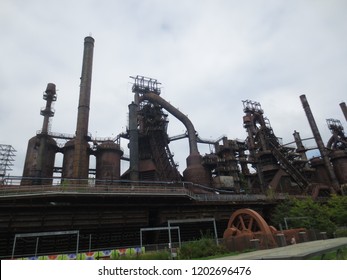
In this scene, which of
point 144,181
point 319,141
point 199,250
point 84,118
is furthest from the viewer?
point 319,141

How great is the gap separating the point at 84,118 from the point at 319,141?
51686 mm

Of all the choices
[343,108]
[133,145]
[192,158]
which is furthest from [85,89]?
[343,108]

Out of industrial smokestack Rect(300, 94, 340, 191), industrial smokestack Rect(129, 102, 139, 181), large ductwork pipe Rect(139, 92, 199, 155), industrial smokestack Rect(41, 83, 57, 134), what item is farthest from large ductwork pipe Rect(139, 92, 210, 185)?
industrial smokestack Rect(300, 94, 340, 191)

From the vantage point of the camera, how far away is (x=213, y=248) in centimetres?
1595

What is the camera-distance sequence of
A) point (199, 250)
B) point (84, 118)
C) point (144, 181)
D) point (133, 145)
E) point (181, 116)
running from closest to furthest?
1. point (199, 250)
2. point (144, 181)
3. point (84, 118)
4. point (133, 145)
5. point (181, 116)

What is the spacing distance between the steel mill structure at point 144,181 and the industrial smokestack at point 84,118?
0.45ft

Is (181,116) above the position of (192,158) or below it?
above

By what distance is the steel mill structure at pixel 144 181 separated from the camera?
2088 centimetres

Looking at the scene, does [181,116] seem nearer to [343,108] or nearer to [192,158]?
[192,158]

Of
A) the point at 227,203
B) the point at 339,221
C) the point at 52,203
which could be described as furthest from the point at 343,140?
the point at 52,203

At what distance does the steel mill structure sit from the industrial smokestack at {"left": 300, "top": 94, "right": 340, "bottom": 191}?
8.7 inches

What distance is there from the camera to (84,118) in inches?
1319

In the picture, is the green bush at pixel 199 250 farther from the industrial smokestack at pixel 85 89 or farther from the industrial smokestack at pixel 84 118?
the industrial smokestack at pixel 85 89

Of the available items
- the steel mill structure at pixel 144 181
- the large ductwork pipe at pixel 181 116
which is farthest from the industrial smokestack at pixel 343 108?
the large ductwork pipe at pixel 181 116
